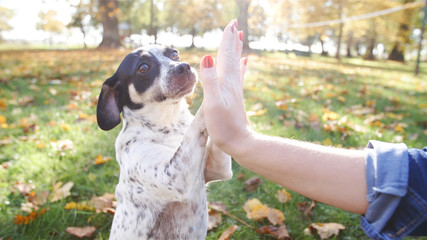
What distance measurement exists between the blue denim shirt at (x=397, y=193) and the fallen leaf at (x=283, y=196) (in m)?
1.76

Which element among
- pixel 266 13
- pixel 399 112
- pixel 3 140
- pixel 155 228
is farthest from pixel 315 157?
pixel 266 13

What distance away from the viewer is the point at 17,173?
3572 millimetres

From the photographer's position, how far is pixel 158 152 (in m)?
2.00

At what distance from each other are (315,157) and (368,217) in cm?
31

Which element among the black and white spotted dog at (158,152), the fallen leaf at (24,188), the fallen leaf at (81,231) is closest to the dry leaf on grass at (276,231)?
the black and white spotted dog at (158,152)

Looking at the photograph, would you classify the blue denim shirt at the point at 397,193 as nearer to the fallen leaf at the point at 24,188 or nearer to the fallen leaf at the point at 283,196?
the fallen leaf at the point at 283,196

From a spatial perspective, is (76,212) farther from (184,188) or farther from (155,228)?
(184,188)

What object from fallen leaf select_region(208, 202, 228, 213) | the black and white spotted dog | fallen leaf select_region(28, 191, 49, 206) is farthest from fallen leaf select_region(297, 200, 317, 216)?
fallen leaf select_region(28, 191, 49, 206)

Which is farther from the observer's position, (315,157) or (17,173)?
(17,173)

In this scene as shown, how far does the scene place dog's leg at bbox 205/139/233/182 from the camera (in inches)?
80.5

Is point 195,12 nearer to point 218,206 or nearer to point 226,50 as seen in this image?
point 218,206

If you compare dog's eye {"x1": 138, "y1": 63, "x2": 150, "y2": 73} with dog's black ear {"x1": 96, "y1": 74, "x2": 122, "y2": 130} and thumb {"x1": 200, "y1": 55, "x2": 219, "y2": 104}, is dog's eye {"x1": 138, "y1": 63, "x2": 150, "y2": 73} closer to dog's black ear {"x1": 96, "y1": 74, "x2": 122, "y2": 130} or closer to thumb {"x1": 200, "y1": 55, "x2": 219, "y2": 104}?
dog's black ear {"x1": 96, "y1": 74, "x2": 122, "y2": 130}

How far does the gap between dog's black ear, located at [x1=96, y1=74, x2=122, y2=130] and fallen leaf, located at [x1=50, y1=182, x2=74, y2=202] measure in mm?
1248

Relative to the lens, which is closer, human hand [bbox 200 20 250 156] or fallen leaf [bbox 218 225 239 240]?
human hand [bbox 200 20 250 156]
